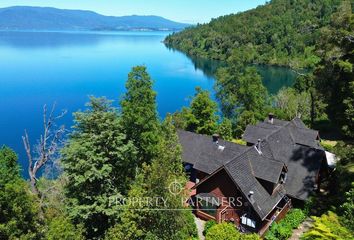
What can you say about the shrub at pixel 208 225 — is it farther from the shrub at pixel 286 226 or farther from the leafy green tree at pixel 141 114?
the leafy green tree at pixel 141 114

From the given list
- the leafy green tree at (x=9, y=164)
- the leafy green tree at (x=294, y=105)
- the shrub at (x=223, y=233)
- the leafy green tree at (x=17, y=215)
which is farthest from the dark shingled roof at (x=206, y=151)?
the leafy green tree at (x=294, y=105)

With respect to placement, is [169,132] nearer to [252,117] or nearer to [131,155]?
[131,155]

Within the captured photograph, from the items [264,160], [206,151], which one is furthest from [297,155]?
[206,151]

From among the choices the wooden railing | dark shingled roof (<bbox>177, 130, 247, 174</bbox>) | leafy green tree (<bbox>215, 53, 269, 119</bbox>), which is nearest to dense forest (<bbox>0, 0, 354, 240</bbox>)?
the wooden railing

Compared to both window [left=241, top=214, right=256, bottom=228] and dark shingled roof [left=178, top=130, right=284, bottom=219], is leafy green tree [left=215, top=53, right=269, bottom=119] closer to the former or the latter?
dark shingled roof [left=178, top=130, right=284, bottom=219]

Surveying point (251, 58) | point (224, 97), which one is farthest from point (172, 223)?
point (251, 58)

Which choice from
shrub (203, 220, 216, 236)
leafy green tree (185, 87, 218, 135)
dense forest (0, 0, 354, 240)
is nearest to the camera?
dense forest (0, 0, 354, 240)
